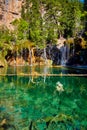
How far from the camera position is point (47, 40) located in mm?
72625

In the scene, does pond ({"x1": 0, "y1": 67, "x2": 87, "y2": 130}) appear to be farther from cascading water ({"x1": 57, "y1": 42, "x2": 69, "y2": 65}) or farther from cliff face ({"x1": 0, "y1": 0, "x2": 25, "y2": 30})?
cliff face ({"x1": 0, "y1": 0, "x2": 25, "y2": 30})

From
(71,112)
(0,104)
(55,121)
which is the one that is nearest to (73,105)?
(71,112)

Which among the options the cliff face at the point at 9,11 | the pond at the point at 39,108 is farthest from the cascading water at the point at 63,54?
the pond at the point at 39,108

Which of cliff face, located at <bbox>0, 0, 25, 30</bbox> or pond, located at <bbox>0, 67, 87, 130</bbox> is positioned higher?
cliff face, located at <bbox>0, 0, 25, 30</bbox>

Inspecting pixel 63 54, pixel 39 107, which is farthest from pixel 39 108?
pixel 63 54

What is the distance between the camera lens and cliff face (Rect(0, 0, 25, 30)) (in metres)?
81.4

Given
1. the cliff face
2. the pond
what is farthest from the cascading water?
the pond

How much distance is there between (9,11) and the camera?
82.9 meters

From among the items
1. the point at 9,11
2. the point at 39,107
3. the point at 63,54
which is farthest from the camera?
the point at 9,11

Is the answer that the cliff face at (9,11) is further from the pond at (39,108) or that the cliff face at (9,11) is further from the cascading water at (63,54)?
the pond at (39,108)

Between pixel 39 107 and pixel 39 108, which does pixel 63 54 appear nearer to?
pixel 39 107

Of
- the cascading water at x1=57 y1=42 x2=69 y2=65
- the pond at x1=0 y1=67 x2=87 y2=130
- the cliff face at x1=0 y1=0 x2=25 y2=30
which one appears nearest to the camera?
the pond at x1=0 y1=67 x2=87 y2=130

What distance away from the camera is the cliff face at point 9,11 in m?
81.4

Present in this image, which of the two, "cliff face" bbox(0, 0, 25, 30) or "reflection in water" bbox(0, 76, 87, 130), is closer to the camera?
"reflection in water" bbox(0, 76, 87, 130)
